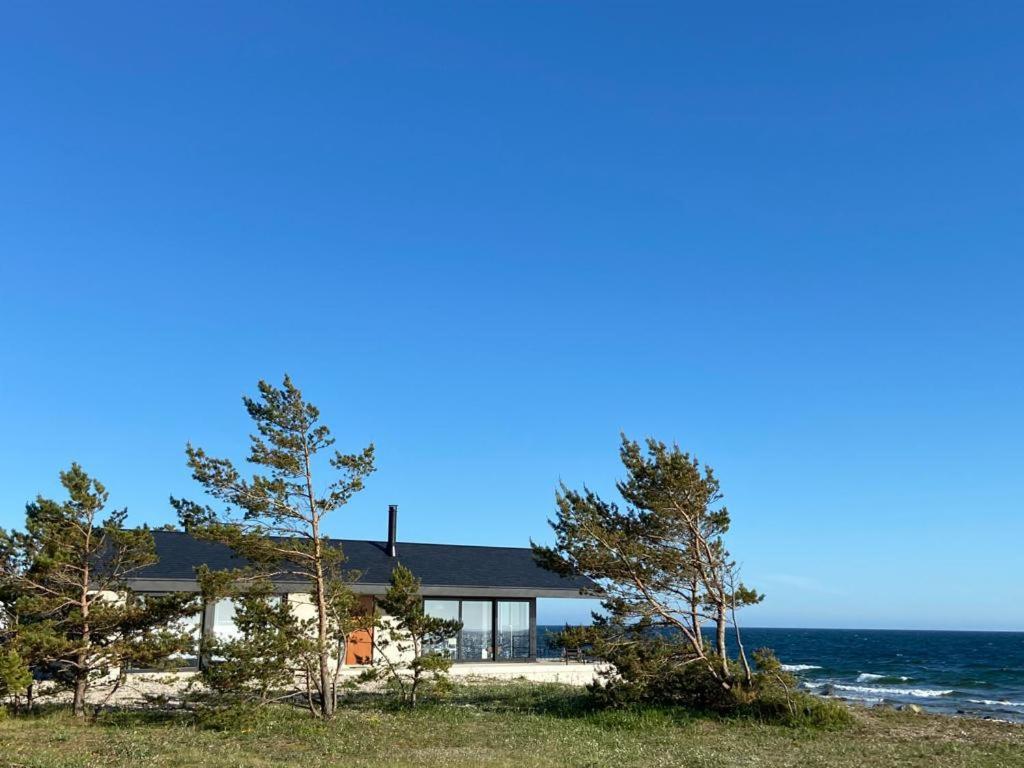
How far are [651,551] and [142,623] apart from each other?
36.9ft

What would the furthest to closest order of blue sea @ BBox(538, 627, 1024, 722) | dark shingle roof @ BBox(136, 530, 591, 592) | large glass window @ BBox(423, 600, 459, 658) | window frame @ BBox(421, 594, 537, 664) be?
blue sea @ BBox(538, 627, 1024, 722) → window frame @ BBox(421, 594, 537, 664) → large glass window @ BBox(423, 600, 459, 658) → dark shingle roof @ BBox(136, 530, 591, 592)

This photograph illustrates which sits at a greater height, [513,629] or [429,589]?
[429,589]

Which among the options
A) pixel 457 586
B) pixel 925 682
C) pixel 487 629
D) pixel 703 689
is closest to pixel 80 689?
pixel 703 689

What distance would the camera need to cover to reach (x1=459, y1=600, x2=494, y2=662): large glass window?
30906 mm

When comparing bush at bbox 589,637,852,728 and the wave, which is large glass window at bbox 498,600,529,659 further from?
the wave

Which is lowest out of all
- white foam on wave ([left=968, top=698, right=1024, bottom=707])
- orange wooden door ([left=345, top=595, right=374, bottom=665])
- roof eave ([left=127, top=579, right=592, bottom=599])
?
white foam on wave ([left=968, top=698, right=1024, bottom=707])

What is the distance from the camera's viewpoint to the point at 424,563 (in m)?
31.8

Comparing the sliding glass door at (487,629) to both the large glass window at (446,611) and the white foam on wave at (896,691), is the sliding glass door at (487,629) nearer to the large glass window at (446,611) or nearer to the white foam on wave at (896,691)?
the large glass window at (446,611)

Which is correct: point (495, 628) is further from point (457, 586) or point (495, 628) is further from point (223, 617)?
point (223, 617)

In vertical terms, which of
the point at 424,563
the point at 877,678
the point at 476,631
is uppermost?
the point at 424,563

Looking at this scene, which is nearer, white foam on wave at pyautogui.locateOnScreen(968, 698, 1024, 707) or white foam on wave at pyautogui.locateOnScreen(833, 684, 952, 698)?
white foam on wave at pyautogui.locateOnScreen(968, 698, 1024, 707)

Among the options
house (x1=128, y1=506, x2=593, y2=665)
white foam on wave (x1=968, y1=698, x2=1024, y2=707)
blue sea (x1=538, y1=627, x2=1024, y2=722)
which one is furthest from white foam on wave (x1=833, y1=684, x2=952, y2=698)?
house (x1=128, y1=506, x2=593, y2=665)

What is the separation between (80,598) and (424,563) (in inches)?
584

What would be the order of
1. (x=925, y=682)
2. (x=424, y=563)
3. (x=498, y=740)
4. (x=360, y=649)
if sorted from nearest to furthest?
(x=498, y=740), (x=360, y=649), (x=424, y=563), (x=925, y=682)
